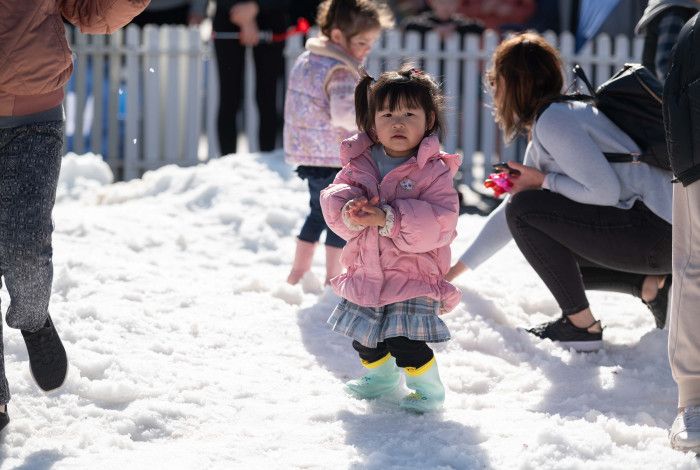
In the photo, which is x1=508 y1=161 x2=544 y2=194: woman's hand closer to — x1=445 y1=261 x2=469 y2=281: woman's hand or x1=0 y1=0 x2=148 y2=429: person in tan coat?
x1=445 y1=261 x2=469 y2=281: woman's hand

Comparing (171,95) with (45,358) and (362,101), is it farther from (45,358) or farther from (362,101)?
(45,358)

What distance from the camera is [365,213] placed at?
3.89m

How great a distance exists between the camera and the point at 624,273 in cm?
520

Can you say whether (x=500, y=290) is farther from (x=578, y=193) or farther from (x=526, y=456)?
(x=526, y=456)

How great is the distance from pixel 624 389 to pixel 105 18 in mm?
2282

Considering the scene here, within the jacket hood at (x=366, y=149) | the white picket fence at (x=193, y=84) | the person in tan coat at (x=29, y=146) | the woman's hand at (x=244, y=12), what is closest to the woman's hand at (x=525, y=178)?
the jacket hood at (x=366, y=149)

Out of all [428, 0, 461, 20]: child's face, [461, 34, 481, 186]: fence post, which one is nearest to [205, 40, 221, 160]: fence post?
[428, 0, 461, 20]: child's face

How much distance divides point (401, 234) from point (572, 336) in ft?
4.24

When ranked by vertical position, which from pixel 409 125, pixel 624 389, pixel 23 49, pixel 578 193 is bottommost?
pixel 624 389

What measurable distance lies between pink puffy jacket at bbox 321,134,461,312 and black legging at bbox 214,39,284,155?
541 centimetres

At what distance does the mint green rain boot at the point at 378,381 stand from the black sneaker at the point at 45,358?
1059 mm

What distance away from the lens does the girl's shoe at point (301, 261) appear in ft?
19.0

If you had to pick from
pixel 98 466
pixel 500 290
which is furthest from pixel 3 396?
pixel 500 290

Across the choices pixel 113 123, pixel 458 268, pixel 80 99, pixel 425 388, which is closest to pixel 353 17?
pixel 458 268
